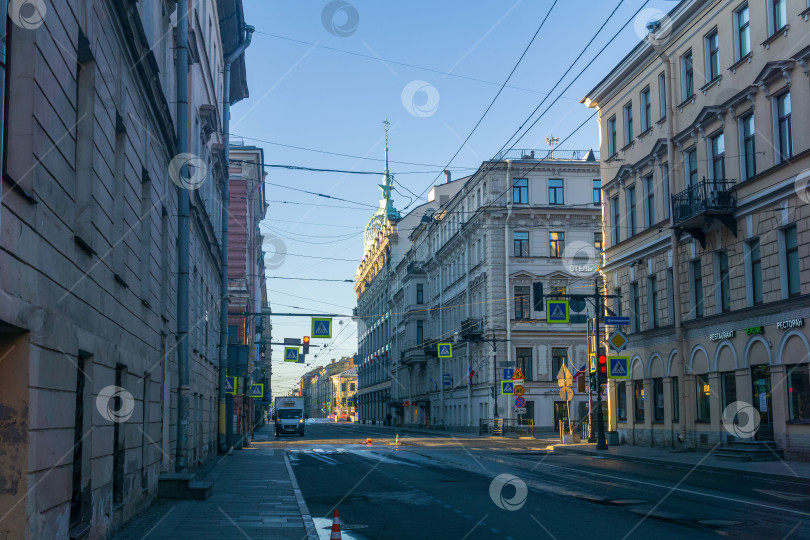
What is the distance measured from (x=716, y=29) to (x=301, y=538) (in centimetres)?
2512

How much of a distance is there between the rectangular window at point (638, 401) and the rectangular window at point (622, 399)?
1249 millimetres

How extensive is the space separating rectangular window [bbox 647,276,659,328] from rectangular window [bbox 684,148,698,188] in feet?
15.7

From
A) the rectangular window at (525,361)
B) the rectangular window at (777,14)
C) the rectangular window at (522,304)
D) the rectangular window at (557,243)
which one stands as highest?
the rectangular window at (777,14)

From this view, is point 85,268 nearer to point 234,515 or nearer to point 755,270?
point 234,515

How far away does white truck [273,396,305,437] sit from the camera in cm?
6539

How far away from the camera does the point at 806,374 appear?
2439cm

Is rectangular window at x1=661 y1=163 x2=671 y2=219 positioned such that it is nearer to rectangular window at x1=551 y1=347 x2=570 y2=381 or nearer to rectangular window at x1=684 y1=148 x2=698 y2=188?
rectangular window at x1=684 y1=148 x2=698 y2=188

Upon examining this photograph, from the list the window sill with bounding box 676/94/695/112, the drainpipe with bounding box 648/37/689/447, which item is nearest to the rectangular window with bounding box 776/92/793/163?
the window sill with bounding box 676/94/695/112

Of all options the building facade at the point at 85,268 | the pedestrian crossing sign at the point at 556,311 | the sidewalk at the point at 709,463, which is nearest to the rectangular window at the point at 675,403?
the sidewalk at the point at 709,463

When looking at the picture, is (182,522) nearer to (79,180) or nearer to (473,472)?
(79,180)

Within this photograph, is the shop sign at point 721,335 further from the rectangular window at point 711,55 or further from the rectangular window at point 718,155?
the rectangular window at point 711,55

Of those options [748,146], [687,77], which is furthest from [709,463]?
[687,77]

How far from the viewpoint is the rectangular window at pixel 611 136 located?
39656 millimetres

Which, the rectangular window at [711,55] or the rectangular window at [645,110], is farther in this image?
the rectangular window at [645,110]
